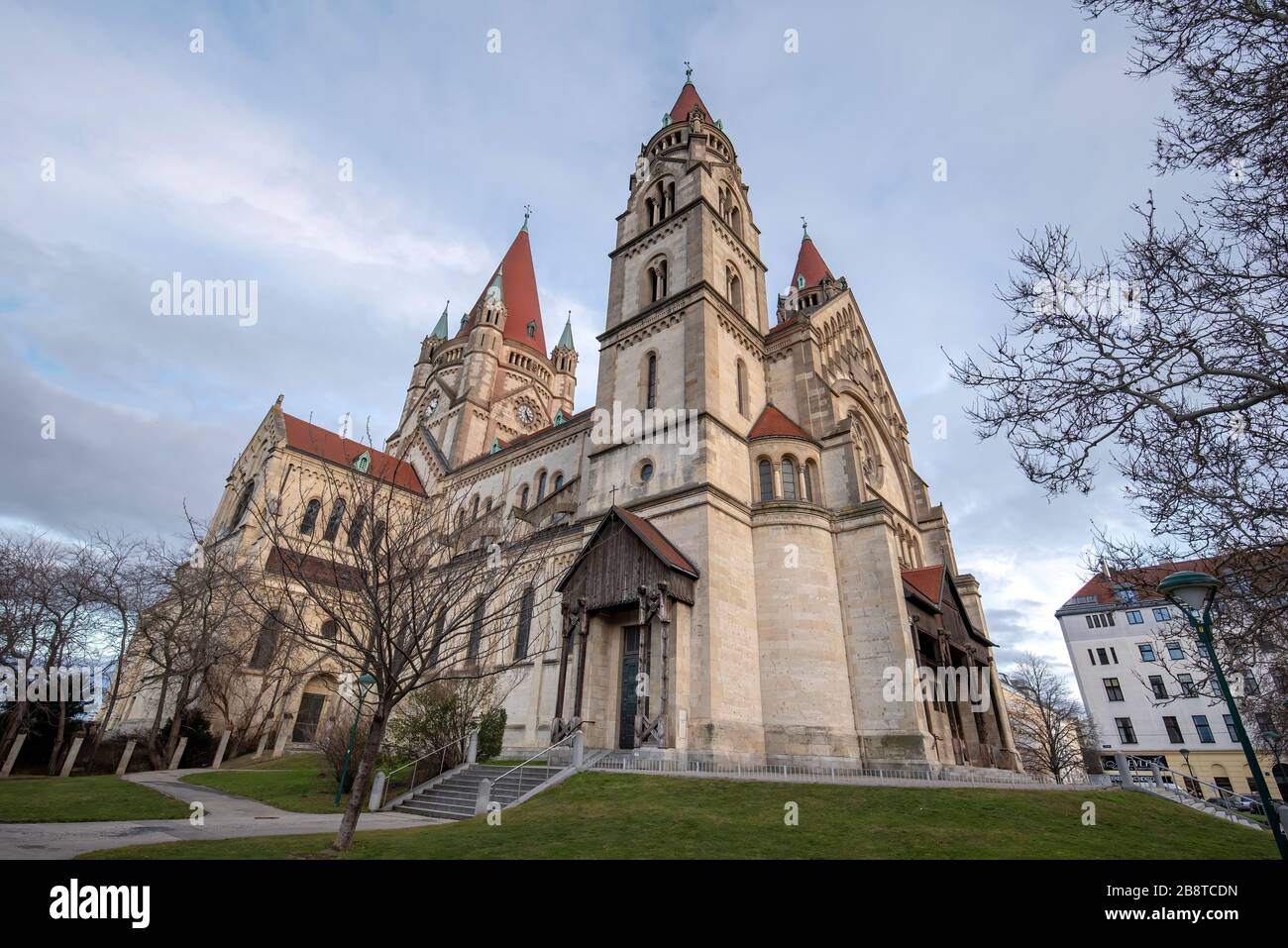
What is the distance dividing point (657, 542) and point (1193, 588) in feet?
44.0

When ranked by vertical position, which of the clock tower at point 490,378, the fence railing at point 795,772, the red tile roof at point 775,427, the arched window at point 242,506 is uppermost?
the clock tower at point 490,378

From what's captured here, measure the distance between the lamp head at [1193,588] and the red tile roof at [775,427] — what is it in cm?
1501

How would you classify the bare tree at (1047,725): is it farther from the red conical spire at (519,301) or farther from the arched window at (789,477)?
the red conical spire at (519,301)

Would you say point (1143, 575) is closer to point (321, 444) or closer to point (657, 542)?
point (657, 542)

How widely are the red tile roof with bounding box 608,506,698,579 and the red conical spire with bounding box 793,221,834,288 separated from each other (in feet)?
88.2

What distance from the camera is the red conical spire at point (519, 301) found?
2037 inches

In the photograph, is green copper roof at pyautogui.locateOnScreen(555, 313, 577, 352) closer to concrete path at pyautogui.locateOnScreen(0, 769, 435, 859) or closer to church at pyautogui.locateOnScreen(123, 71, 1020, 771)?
church at pyautogui.locateOnScreen(123, 71, 1020, 771)

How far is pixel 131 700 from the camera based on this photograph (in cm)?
3206

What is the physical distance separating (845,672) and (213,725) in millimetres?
29359

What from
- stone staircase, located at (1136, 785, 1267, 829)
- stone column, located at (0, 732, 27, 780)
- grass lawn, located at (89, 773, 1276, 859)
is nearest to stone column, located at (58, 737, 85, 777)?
stone column, located at (0, 732, 27, 780)

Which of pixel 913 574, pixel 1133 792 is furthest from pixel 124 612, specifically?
pixel 1133 792

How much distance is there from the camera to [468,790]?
50.5ft

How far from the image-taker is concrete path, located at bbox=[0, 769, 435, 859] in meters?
8.05

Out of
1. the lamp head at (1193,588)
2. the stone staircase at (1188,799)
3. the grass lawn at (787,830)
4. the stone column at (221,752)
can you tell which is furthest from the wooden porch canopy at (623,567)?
the stone column at (221,752)
